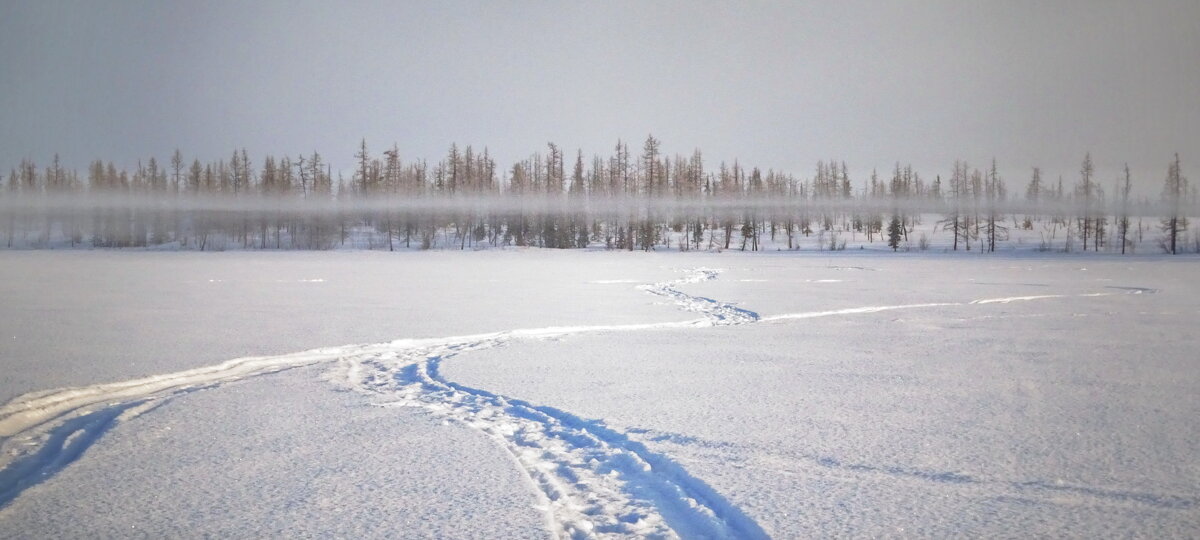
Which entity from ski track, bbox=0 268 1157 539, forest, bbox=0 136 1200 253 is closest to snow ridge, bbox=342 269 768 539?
ski track, bbox=0 268 1157 539

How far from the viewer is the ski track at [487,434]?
346cm

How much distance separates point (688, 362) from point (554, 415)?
2.74m

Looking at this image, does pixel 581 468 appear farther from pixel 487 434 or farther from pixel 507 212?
pixel 507 212

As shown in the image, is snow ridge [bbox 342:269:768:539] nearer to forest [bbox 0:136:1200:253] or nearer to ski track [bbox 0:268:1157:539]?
ski track [bbox 0:268:1157:539]

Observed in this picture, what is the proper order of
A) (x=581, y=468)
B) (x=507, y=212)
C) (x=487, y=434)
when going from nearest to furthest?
(x=581, y=468) → (x=487, y=434) → (x=507, y=212)

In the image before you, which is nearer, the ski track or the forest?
the ski track

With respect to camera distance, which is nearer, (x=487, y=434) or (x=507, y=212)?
(x=487, y=434)

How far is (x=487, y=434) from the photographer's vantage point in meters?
4.94

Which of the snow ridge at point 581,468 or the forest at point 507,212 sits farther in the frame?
the forest at point 507,212

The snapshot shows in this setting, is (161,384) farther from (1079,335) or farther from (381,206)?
(381,206)

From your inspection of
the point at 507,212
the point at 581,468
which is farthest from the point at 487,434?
the point at 507,212

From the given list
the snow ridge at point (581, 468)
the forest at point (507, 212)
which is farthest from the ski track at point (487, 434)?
the forest at point (507, 212)

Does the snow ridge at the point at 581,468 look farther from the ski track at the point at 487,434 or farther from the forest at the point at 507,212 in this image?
the forest at the point at 507,212

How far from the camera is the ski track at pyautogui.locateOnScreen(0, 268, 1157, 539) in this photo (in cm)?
346
